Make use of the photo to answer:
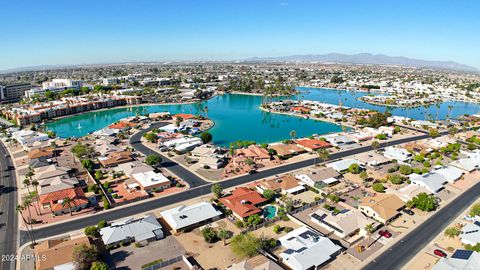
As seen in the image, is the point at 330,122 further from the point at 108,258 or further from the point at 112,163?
the point at 108,258

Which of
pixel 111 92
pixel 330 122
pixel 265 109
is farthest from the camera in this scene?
pixel 111 92

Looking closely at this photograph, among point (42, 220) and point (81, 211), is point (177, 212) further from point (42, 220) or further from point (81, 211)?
point (42, 220)

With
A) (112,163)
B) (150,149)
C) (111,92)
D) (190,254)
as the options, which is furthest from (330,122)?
Answer: (111,92)

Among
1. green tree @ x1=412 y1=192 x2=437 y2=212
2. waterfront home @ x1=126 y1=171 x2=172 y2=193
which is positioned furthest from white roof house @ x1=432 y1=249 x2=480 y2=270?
waterfront home @ x1=126 y1=171 x2=172 y2=193

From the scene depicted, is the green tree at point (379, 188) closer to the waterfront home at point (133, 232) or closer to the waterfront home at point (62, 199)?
the waterfront home at point (133, 232)

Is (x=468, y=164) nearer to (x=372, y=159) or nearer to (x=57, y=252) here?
(x=372, y=159)

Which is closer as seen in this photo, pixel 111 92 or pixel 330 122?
pixel 330 122

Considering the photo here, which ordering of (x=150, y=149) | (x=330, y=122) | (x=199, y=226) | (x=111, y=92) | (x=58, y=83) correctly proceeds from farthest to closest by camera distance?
(x=58, y=83), (x=111, y=92), (x=330, y=122), (x=150, y=149), (x=199, y=226)
